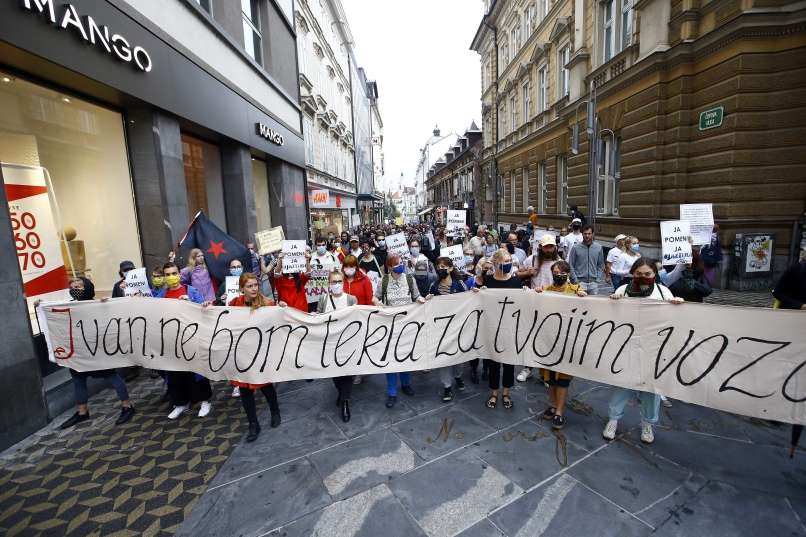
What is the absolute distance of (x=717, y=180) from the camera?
9.36 meters

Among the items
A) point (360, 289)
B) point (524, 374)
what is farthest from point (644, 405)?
point (360, 289)

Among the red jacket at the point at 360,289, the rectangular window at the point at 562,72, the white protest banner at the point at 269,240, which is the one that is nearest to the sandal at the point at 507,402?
the red jacket at the point at 360,289

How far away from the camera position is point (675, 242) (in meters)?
5.09

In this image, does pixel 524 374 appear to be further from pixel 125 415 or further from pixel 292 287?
pixel 125 415

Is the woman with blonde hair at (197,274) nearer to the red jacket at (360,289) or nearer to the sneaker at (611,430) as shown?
the red jacket at (360,289)

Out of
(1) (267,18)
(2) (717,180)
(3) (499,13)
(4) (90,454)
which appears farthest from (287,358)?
(3) (499,13)

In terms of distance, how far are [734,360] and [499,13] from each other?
101 ft

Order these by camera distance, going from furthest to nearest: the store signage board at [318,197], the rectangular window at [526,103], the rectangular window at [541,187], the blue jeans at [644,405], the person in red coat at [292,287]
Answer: the rectangular window at [526,103] < the rectangular window at [541,187] < the store signage board at [318,197] < the person in red coat at [292,287] < the blue jeans at [644,405]

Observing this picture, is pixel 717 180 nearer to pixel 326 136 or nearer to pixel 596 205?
pixel 596 205

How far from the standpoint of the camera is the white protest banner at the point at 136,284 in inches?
198

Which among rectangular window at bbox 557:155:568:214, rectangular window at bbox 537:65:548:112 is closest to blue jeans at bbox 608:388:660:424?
rectangular window at bbox 557:155:568:214

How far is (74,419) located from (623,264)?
821 cm

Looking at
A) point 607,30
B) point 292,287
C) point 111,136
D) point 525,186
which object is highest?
point 607,30

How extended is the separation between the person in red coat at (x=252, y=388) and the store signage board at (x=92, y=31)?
3.65m
